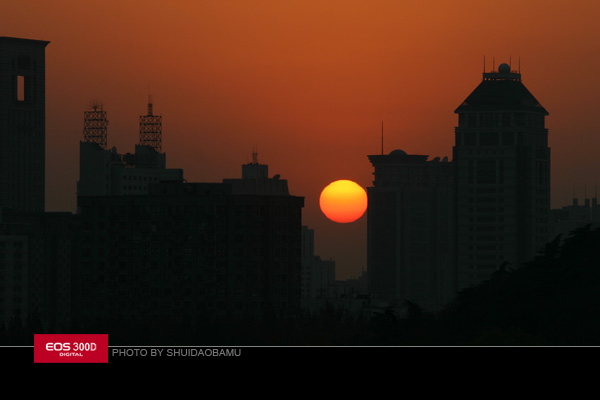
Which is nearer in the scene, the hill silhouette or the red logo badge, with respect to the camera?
the red logo badge

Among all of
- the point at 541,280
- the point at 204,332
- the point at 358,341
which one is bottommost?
the point at 204,332

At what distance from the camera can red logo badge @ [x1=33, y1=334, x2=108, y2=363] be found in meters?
15.1

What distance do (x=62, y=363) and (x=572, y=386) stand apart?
667 cm

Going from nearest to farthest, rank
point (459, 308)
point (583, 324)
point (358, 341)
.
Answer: point (583, 324) < point (459, 308) < point (358, 341)

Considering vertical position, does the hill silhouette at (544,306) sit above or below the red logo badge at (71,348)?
below

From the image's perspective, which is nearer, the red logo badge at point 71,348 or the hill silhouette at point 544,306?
the red logo badge at point 71,348

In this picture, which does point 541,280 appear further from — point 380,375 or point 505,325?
point 380,375

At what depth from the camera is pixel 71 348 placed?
1623cm

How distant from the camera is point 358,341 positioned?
290 feet

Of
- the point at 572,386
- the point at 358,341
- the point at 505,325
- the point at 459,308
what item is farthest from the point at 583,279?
the point at 572,386

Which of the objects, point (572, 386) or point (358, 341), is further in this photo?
point (358, 341)

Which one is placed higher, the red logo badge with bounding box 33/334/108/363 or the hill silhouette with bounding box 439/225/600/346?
the red logo badge with bounding box 33/334/108/363

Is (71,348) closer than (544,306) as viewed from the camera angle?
Yes

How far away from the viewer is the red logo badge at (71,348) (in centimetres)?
1513
